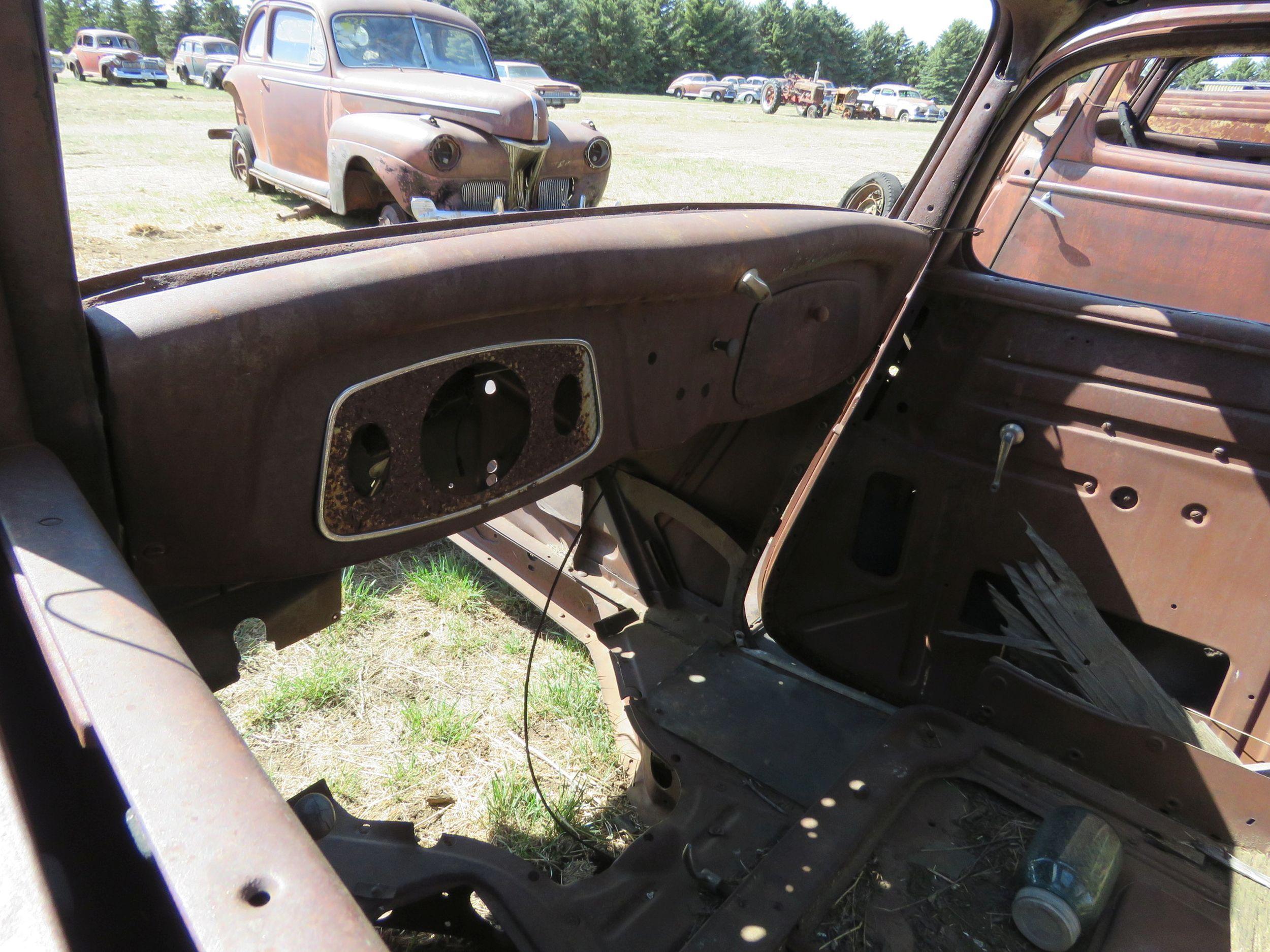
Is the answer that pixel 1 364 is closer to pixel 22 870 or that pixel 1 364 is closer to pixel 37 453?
pixel 37 453

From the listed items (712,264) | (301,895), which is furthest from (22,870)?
(712,264)

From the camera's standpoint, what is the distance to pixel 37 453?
979 millimetres

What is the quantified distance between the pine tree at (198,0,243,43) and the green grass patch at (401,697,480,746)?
30.6m

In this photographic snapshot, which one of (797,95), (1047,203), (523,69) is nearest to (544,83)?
(523,69)

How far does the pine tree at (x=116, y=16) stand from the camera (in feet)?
90.0

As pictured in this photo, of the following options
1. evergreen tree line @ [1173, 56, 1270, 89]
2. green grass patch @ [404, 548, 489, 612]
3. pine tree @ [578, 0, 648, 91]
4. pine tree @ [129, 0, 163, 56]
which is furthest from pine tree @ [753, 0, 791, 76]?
green grass patch @ [404, 548, 489, 612]

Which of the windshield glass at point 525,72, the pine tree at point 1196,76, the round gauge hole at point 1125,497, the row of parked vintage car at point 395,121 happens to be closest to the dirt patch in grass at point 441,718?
the round gauge hole at point 1125,497

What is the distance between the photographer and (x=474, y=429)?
54.9 inches

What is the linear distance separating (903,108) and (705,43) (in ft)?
42.5

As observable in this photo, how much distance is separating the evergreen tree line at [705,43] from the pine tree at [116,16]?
472 inches

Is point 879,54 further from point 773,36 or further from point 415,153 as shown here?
point 415,153

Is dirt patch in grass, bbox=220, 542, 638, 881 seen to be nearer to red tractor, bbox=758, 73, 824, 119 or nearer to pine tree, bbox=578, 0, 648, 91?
red tractor, bbox=758, 73, 824, 119

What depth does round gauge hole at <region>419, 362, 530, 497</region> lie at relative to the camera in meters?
1.33

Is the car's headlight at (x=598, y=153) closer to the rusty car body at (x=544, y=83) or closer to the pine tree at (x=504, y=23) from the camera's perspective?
the rusty car body at (x=544, y=83)
